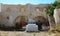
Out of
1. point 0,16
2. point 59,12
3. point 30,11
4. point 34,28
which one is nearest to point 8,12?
point 0,16

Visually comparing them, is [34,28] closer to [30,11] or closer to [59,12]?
[59,12]

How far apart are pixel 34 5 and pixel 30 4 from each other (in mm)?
885

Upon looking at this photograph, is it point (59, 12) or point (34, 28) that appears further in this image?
point (59, 12)

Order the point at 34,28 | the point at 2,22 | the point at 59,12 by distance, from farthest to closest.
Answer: the point at 2,22
the point at 59,12
the point at 34,28

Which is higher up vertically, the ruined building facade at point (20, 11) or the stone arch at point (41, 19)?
the ruined building facade at point (20, 11)

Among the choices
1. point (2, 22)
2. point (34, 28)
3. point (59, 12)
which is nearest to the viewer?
point (34, 28)

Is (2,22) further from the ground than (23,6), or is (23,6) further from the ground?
(23,6)

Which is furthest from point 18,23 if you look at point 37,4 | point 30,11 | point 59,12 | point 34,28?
point 34,28

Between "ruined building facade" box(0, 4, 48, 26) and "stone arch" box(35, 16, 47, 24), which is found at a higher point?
"ruined building facade" box(0, 4, 48, 26)

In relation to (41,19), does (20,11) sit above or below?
above

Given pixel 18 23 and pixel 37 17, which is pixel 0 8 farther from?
pixel 37 17

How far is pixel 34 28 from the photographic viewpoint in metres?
10.6

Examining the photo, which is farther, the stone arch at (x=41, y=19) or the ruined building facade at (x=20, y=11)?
the stone arch at (x=41, y=19)

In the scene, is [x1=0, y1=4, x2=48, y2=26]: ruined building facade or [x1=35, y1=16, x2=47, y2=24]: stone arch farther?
[x1=35, y1=16, x2=47, y2=24]: stone arch
